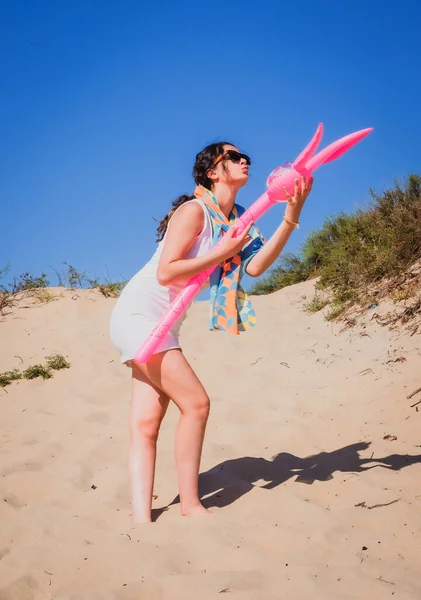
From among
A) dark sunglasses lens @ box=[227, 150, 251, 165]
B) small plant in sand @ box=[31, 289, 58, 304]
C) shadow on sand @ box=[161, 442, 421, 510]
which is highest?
small plant in sand @ box=[31, 289, 58, 304]

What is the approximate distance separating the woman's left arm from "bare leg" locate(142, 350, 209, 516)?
0.63 meters

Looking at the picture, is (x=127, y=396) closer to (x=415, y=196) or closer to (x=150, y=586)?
(x=150, y=586)

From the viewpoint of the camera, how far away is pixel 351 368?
201 inches

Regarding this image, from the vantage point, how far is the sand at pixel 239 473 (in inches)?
87.0

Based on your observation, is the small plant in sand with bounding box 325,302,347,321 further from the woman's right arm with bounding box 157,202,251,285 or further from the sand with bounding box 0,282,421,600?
the woman's right arm with bounding box 157,202,251,285

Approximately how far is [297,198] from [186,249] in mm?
559

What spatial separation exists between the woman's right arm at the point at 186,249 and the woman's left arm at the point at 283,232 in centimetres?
22

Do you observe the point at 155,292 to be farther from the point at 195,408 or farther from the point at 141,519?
the point at 141,519

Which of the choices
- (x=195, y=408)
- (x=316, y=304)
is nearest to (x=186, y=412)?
(x=195, y=408)

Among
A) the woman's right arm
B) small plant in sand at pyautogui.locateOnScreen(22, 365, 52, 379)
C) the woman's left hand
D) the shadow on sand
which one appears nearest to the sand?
the shadow on sand

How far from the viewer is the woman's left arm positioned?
2.65 meters

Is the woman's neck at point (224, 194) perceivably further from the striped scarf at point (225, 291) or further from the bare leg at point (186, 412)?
the bare leg at point (186, 412)

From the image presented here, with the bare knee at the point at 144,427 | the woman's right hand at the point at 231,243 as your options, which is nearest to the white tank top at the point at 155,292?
the woman's right hand at the point at 231,243

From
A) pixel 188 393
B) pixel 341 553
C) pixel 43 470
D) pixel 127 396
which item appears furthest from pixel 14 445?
pixel 341 553
